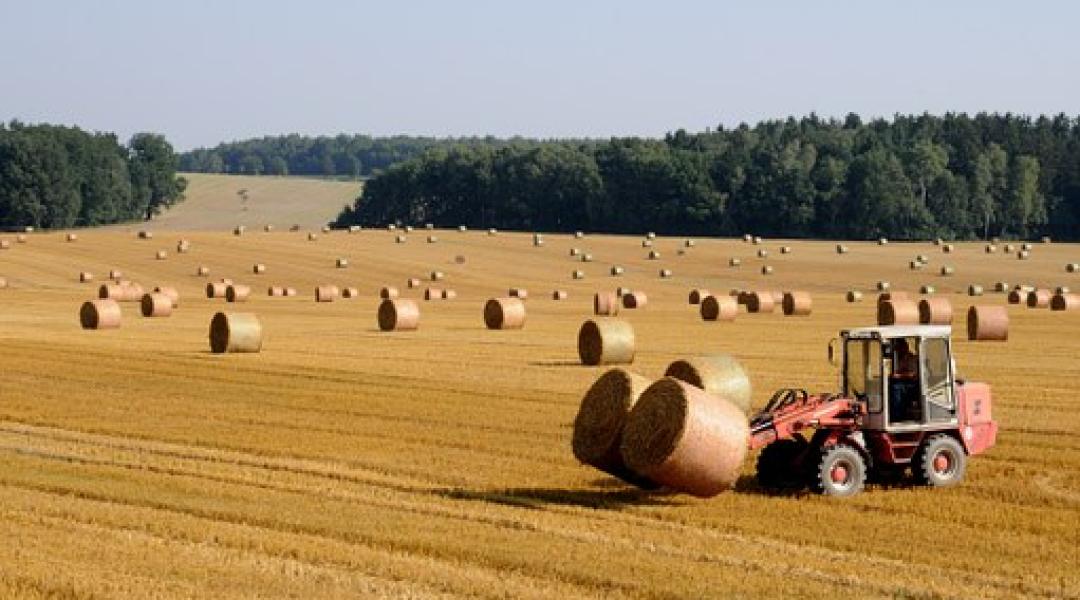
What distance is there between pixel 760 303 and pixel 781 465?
48872mm

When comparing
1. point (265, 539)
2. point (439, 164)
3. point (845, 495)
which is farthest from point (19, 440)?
point (439, 164)

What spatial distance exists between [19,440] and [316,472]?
19.1 ft

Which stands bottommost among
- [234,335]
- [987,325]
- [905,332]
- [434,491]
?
[987,325]

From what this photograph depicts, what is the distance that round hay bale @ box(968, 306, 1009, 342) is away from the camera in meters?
50.8

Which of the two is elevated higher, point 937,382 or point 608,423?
point 937,382

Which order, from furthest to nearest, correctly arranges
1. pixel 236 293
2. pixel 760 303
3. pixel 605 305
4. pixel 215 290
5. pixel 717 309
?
pixel 215 290 < pixel 236 293 < pixel 605 305 < pixel 760 303 < pixel 717 309

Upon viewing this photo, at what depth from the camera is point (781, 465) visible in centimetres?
2153

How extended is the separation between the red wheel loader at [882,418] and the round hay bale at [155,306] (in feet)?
154

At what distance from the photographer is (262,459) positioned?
2430 centimetres

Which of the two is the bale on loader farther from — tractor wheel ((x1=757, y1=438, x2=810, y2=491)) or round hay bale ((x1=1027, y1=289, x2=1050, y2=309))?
round hay bale ((x1=1027, y1=289, x2=1050, y2=309))

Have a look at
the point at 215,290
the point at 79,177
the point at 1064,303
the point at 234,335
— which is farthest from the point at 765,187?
the point at 234,335

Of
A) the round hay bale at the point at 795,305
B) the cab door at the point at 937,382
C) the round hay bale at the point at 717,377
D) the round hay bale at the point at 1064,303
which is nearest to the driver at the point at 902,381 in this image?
the cab door at the point at 937,382

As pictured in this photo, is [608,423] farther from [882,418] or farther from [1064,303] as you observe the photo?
[1064,303]

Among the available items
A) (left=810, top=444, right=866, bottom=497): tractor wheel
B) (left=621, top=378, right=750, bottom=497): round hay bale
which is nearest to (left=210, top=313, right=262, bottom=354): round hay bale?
(left=810, top=444, right=866, bottom=497): tractor wheel
